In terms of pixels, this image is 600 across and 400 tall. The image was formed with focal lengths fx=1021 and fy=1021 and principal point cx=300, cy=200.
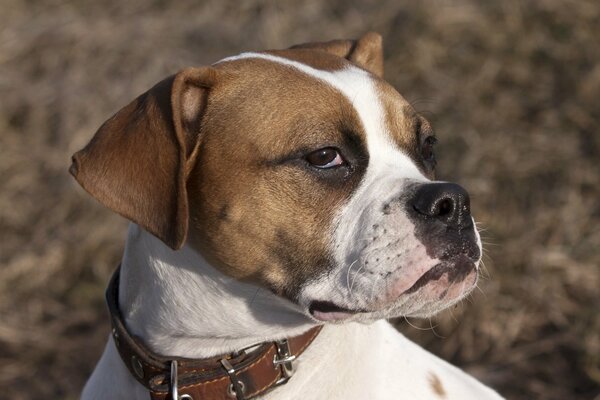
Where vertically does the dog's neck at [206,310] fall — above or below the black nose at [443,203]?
below

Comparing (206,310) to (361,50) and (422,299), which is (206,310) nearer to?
(422,299)

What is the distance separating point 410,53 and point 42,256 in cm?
328

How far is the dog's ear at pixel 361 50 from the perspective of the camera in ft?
13.1

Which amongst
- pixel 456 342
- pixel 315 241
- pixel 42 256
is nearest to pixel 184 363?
pixel 315 241

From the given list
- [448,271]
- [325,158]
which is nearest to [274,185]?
[325,158]

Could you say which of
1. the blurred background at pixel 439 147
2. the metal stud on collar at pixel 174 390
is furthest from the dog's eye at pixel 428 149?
the blurred background at pixel 439 147

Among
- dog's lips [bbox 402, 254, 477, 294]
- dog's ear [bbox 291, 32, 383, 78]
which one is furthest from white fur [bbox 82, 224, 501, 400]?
dog's ear [bbox 291, 32, 383, 78]

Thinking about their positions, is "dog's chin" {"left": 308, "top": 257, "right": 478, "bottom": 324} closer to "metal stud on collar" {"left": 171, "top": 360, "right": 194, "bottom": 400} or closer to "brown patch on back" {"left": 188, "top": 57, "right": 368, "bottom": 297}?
"brown patch on back" {"left": 188, "top": 57, "right": 368, "bottom": 297}

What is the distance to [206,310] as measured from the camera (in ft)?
10.8

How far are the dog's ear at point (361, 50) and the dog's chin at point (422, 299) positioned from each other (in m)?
1.14

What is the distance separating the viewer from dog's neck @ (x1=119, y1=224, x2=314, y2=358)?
10.7 feet

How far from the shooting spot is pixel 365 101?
3.34 m

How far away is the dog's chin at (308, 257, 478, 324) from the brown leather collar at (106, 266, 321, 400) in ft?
0.62

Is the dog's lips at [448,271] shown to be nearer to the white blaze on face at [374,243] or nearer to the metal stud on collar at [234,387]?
the white blaze on face at [374,243]
